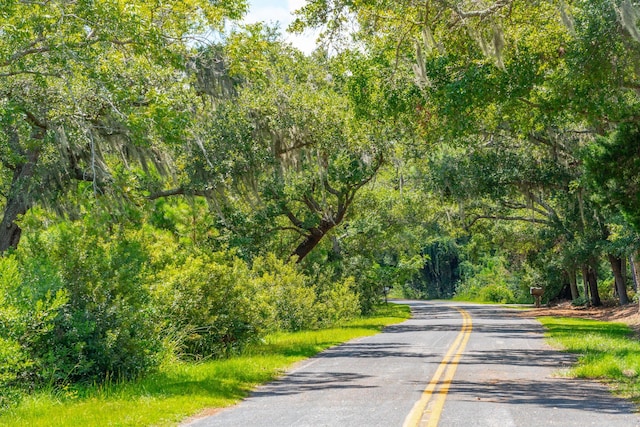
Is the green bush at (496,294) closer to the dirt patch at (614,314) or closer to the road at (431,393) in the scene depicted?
the dirt patch at (614,314)

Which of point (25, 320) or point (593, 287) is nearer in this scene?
point (25, 320)

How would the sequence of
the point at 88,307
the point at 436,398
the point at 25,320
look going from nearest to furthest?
the point at 436,398 < the point at 25,320 < the point at 88,307

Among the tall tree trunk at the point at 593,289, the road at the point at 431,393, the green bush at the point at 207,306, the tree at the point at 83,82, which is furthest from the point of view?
A: the tall tree trunk at the point at 593,289

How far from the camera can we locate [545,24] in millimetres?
17531

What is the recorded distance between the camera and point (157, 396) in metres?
11.4

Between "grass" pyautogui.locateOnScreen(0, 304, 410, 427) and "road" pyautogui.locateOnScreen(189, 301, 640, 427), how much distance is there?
0.46m

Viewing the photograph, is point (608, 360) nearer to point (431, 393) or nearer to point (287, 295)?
point (431, 393)

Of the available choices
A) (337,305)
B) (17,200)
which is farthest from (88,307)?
(337,305)

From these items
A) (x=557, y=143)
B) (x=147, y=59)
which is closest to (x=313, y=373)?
(x=147, y=59)

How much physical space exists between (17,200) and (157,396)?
941 cm

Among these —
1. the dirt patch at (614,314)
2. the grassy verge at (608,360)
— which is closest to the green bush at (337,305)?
the grassy verge at (608,360)

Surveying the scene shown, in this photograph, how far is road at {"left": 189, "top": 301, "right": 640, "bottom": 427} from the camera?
9.26 metres

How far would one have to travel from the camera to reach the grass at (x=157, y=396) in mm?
9531

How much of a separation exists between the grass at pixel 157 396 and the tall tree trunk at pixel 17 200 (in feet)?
19.8
